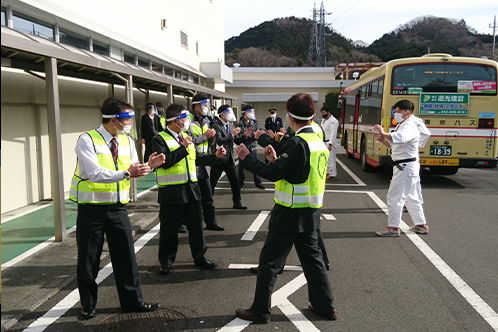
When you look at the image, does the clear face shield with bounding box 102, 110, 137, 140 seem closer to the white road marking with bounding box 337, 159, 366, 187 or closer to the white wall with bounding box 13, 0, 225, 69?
the white wall with bounding box 13, 0, 225, 69

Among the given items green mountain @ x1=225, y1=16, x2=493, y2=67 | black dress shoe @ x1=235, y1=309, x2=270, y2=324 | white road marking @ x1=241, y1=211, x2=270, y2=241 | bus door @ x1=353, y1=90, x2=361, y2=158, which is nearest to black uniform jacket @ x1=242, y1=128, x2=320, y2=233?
black dress shoe @ x1=235, y1=309, x2=270, y2=324

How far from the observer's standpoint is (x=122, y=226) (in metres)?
3.93

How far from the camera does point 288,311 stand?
4.01m

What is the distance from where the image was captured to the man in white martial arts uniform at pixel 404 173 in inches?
255

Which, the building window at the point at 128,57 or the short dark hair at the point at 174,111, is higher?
the building window at the point at 128,57

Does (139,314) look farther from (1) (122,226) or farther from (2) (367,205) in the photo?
(2) (367,205)

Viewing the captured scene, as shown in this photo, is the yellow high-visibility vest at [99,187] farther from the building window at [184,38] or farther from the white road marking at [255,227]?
the building window at [184,38]

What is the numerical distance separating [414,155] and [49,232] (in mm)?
5695

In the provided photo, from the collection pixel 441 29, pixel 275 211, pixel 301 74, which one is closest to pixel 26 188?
pixel 275 211

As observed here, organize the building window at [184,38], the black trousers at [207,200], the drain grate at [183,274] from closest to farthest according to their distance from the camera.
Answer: the drain grate at [183,274] → the black trousers at [207,200] → the building window at [184,38]

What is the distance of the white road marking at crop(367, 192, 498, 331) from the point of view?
3908 mm

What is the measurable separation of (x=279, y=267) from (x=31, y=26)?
25.4 feet

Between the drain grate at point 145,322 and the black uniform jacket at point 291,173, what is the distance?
1189 mm

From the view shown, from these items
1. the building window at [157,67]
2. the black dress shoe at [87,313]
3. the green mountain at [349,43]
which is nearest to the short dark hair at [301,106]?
the black dress shoe at [87,313]
